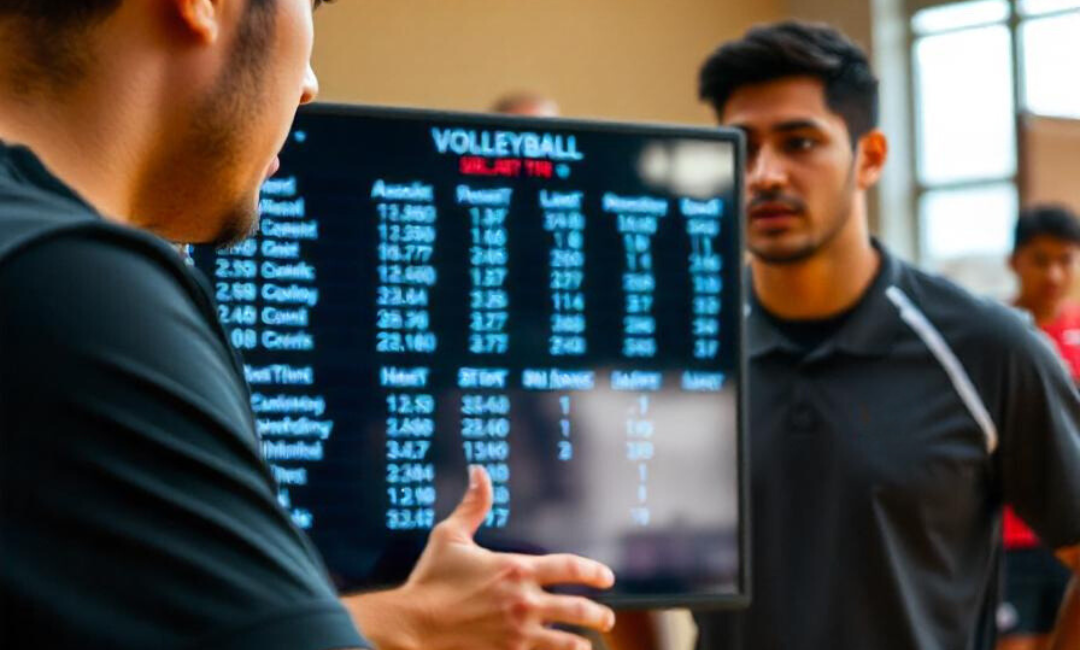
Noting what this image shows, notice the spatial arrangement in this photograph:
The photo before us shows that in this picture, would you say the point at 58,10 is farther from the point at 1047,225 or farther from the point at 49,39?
the point at 1047,225

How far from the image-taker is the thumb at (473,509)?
147 centimetres

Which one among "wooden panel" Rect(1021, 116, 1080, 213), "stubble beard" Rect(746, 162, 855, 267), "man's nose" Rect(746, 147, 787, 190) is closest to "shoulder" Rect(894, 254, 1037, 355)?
"stubble beard" Rect(746, 162, 855, 267)

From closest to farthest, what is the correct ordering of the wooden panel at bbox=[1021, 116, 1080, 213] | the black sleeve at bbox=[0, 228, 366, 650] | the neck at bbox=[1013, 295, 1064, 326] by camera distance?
the black sleeve at bbox=[0, 228, 366, 650] < the neck at bbox=[1013, 295, 1064, 326] < the wooden panel at bbox=[1021, 116, 1080, 213]

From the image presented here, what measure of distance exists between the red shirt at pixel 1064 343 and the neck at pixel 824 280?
225 cm

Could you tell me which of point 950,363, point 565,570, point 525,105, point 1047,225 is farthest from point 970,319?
point 1047,225

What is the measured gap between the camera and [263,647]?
2.24 ft

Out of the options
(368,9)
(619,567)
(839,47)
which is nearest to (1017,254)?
(839,47)

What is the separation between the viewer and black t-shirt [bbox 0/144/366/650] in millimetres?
664

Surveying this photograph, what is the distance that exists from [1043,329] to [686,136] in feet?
11.9

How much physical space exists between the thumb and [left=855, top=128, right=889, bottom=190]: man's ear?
54.0 inches

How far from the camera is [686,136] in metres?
1.69

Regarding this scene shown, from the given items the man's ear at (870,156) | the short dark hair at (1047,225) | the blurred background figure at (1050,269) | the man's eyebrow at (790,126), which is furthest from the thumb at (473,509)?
the short dark hair at (1047,225)

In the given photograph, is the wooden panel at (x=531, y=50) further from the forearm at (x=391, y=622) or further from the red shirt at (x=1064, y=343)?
the forearm at (x=391, y=622)

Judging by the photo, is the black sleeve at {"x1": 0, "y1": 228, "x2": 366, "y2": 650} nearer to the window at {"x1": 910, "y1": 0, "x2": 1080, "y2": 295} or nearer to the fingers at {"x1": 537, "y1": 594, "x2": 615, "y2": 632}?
the fingers at {"x1": 537, "y1": 594, "x2": 615, "y2": 632}
